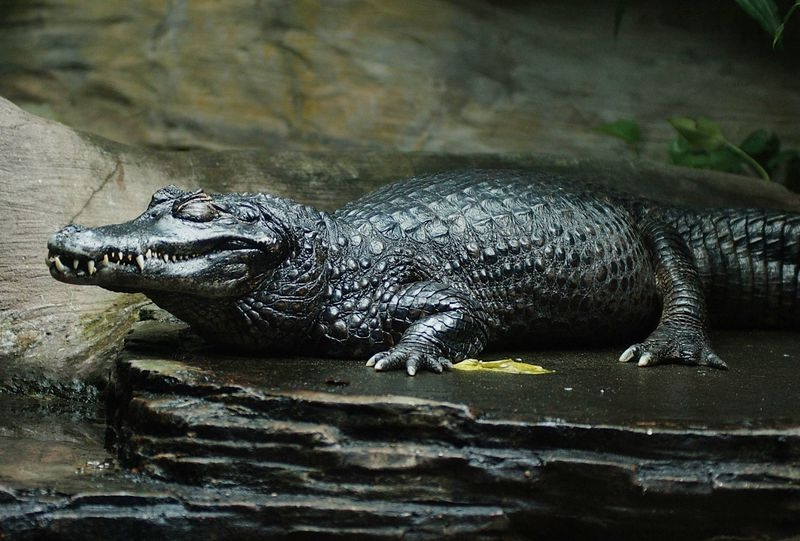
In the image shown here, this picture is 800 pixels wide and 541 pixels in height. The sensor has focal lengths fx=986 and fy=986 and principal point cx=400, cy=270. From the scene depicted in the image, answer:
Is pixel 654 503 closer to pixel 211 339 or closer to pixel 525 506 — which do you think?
pixel 525 506

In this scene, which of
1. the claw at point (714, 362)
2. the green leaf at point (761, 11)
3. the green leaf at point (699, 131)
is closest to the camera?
the claw at point (714, 362)

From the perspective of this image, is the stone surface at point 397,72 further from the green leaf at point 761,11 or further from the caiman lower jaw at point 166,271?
the caiman lower jaw at point 166,271

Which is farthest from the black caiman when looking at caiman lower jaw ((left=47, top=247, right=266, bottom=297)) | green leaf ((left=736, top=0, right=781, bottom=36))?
green leaf ((left=736, top=0, right=781, bottom=36))

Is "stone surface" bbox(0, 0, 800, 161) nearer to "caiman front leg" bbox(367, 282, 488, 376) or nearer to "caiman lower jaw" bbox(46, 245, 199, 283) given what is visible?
"caiman front leg" bbox(367, 282, 488, 376)

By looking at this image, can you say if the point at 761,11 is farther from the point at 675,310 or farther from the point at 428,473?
the point at 428,473

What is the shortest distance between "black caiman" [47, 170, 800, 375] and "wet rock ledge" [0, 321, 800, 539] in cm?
66

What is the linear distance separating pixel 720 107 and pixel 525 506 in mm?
6121

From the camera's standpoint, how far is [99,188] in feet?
18.7

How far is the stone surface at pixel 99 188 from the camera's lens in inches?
199

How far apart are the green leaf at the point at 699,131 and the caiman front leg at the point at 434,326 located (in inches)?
135

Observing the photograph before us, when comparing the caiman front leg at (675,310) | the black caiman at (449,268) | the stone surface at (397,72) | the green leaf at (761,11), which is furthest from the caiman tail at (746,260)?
the stone surface at (397,72)

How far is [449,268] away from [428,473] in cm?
152

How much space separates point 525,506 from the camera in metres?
3.29

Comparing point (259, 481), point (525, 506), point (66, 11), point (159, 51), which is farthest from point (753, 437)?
point (66, 11)
